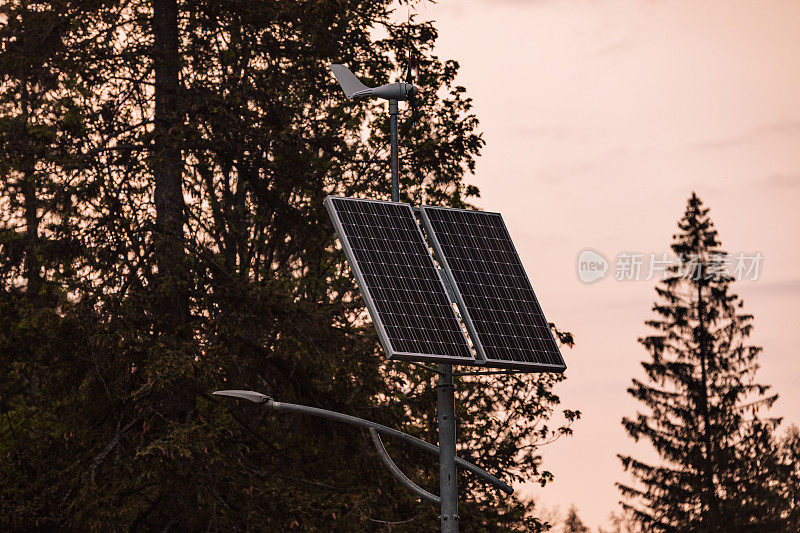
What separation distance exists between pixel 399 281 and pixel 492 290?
5.10 feet

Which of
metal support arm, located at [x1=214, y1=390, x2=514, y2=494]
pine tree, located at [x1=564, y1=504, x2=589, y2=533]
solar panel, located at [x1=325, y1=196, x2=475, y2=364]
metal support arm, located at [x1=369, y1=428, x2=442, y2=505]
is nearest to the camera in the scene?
metal support arm, located at [x1=214, y1=390, x2=514, y2=494]

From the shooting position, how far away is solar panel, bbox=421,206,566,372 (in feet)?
53.4

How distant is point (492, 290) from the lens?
17000 millimetres

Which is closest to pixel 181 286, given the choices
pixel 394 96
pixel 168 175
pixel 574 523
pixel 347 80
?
pixel 168 175

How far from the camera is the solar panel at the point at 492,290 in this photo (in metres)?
16.3

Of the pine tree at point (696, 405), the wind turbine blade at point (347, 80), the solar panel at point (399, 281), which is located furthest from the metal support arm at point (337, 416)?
the pine tree at point (696, 405)

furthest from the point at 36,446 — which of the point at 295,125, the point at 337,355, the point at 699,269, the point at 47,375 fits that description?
the point at 699,269

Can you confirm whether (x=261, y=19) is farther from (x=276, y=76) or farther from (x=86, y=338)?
(x=86, y=338)

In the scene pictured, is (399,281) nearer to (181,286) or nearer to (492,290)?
(492,290)

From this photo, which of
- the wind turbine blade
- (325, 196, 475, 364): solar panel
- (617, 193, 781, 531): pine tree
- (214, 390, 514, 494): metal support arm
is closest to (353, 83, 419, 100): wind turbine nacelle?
(325, 196, 475, 364): solar panel

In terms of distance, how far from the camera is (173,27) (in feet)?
82.1

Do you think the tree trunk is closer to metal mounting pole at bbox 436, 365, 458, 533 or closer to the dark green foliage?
the dark green foliage

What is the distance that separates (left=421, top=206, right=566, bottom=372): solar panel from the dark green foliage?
634 centimetres

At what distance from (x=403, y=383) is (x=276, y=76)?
6.75 m
